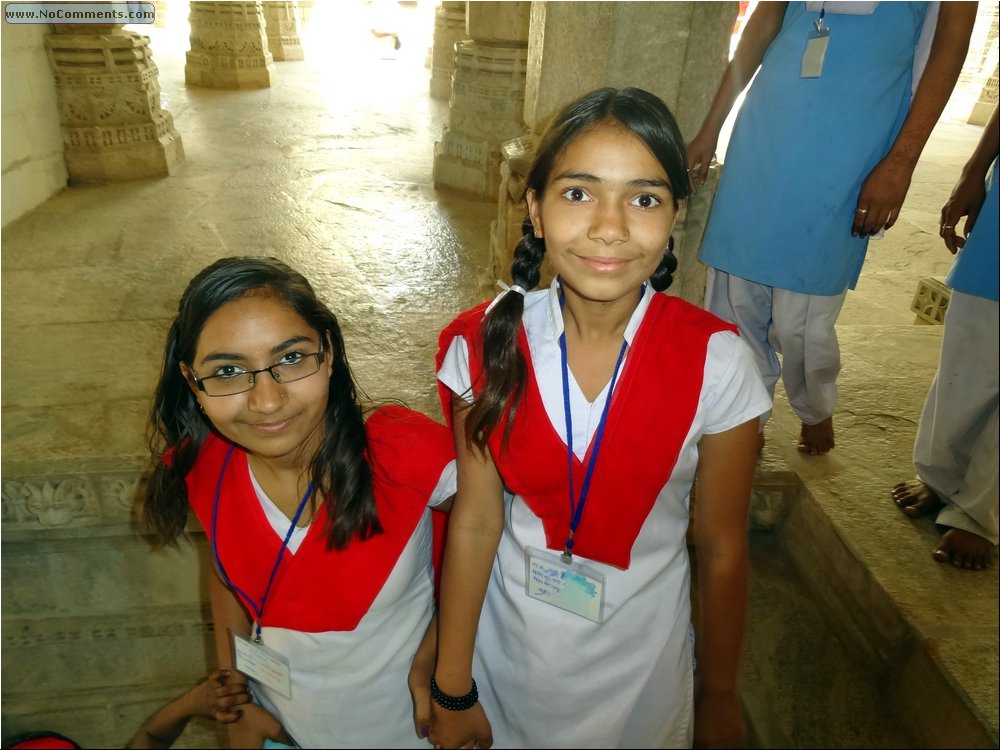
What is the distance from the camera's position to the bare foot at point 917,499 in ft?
2.29

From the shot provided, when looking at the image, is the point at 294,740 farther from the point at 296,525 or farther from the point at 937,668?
the point at 937,668

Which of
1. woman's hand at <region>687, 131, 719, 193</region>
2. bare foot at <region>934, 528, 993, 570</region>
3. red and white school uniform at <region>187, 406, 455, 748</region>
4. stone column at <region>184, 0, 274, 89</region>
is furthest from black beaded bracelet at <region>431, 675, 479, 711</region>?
stone column at <region>184, 0, 274, 89</region>

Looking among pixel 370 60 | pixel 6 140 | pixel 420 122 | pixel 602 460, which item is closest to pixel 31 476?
pixel 602 460

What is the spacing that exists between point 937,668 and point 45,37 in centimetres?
572

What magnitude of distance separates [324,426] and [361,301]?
207 centimetres

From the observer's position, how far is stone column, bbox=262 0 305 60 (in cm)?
972

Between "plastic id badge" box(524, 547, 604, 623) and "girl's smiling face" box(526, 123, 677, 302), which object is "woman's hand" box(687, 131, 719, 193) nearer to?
"girl's smiling face" box(526, 123, 677, 302)

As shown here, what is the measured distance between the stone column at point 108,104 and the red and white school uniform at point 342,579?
14.5 ft

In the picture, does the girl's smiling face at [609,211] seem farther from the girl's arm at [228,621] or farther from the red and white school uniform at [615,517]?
the girl's arm at [228,621]

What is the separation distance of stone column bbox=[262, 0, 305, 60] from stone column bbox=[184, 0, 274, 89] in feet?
5.85

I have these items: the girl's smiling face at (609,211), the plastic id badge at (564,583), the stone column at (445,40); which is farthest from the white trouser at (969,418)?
the stone column at (445,40)

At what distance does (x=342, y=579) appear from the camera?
1283 millimetres

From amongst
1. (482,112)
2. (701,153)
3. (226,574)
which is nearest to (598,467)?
(226,574)

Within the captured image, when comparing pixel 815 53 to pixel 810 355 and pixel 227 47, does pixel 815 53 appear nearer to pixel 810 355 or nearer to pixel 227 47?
pixel 810 355
